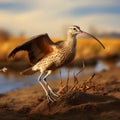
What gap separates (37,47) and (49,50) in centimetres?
22

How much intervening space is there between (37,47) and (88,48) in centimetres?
2973

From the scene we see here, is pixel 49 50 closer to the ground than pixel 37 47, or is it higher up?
closer to the ground

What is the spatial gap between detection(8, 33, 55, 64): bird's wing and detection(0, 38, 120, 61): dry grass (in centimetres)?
2293

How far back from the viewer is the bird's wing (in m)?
10.5

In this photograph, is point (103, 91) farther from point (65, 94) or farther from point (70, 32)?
point (70, 32)

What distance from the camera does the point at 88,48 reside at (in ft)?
132

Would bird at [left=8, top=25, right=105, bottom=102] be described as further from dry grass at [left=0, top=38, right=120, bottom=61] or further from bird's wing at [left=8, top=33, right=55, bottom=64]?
dry grass at [left=0, top=38, right=120, bottom=61]

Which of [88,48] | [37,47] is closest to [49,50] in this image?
[37,47]

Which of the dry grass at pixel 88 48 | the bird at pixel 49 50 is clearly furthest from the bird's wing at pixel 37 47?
the dry grass at pixel 88 48

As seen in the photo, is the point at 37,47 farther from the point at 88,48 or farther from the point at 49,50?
the point at 88,48

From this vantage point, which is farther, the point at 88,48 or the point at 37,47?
the point at 88,48

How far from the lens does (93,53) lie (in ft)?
134

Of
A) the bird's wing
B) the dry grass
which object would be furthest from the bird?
the dry grass

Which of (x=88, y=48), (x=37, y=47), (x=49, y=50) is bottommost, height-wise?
(x=49, y=50)
